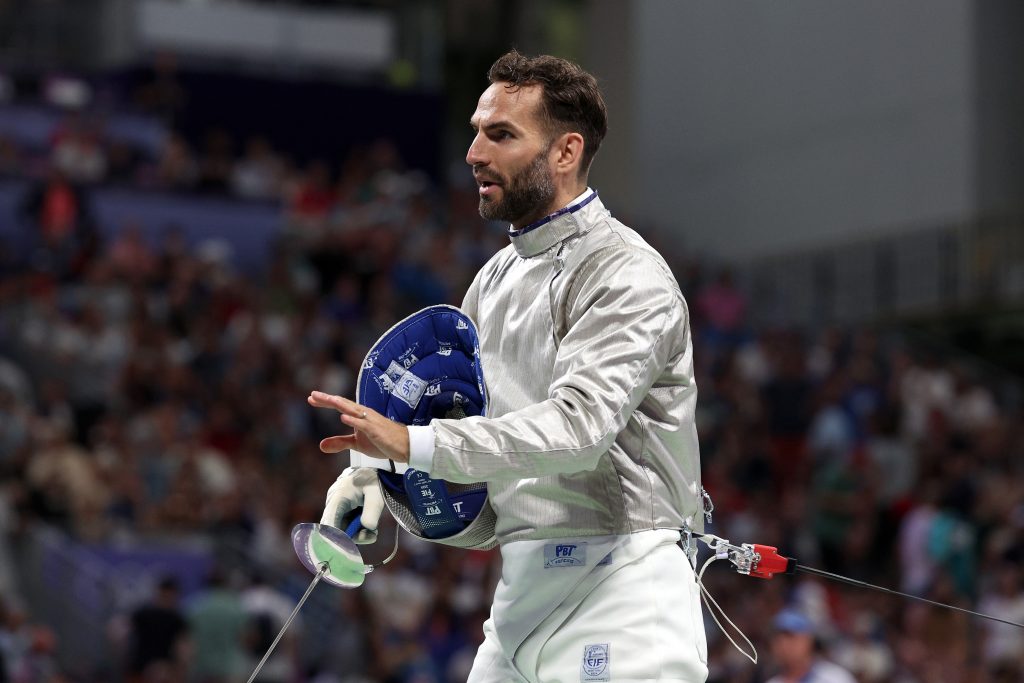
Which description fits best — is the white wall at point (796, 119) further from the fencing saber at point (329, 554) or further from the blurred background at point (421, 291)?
the fencing saber at point (329, 554)

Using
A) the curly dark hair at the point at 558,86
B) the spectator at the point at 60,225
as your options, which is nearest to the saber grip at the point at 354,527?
the curly dark hair at the point at 558,86

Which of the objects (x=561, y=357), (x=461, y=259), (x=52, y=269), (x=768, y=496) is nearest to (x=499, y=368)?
(x=561, y=357)

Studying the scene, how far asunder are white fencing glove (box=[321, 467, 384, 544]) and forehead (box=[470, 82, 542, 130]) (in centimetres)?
76

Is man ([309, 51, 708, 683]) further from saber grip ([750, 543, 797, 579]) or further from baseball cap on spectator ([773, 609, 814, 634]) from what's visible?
baseball cap on spectator ([773, 609, 814, 634])

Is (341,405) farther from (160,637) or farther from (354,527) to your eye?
(160,637)

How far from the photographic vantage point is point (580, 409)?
2678 millimetres

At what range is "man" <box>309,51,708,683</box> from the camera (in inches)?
110

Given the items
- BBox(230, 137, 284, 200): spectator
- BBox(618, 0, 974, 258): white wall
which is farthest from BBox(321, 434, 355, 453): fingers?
BBox(618, 0, 974, 258): white wall

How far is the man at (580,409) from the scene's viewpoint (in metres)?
2.79

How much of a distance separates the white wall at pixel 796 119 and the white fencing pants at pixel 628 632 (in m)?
13.1

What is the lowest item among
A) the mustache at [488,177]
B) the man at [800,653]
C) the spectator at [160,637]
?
the spectator at [160,637]

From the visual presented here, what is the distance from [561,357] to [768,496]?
29.5 ft

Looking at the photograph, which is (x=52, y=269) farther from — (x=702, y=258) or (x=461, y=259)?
(x=702, y=258)

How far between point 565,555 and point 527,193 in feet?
2.32
